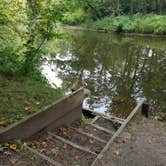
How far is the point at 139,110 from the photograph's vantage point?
309 inches

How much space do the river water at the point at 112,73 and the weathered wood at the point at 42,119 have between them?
7.26ft

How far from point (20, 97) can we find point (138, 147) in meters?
2.44

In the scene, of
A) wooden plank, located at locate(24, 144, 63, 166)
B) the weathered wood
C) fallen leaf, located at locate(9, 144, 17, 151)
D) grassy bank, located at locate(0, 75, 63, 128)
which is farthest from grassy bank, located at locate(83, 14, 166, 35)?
fallen leaf, located at locate(9, 144, 17, 151)

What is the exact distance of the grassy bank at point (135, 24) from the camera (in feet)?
106

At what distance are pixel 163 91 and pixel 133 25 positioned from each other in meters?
23.9

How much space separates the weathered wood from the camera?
15.6 ft

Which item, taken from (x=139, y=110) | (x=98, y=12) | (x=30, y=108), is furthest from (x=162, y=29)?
(x=30, y=108)

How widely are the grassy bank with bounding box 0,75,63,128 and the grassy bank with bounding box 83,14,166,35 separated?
2636cm

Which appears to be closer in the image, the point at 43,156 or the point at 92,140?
the point at 43,156

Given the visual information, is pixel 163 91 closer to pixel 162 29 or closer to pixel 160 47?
pixel 160 47

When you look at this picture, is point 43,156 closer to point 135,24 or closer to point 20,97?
point 20,97

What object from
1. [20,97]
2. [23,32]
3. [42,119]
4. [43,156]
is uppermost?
[23,32]

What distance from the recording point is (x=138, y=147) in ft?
19.6

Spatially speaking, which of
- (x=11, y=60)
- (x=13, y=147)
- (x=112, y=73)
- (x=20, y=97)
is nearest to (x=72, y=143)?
(x=13, y=147)
